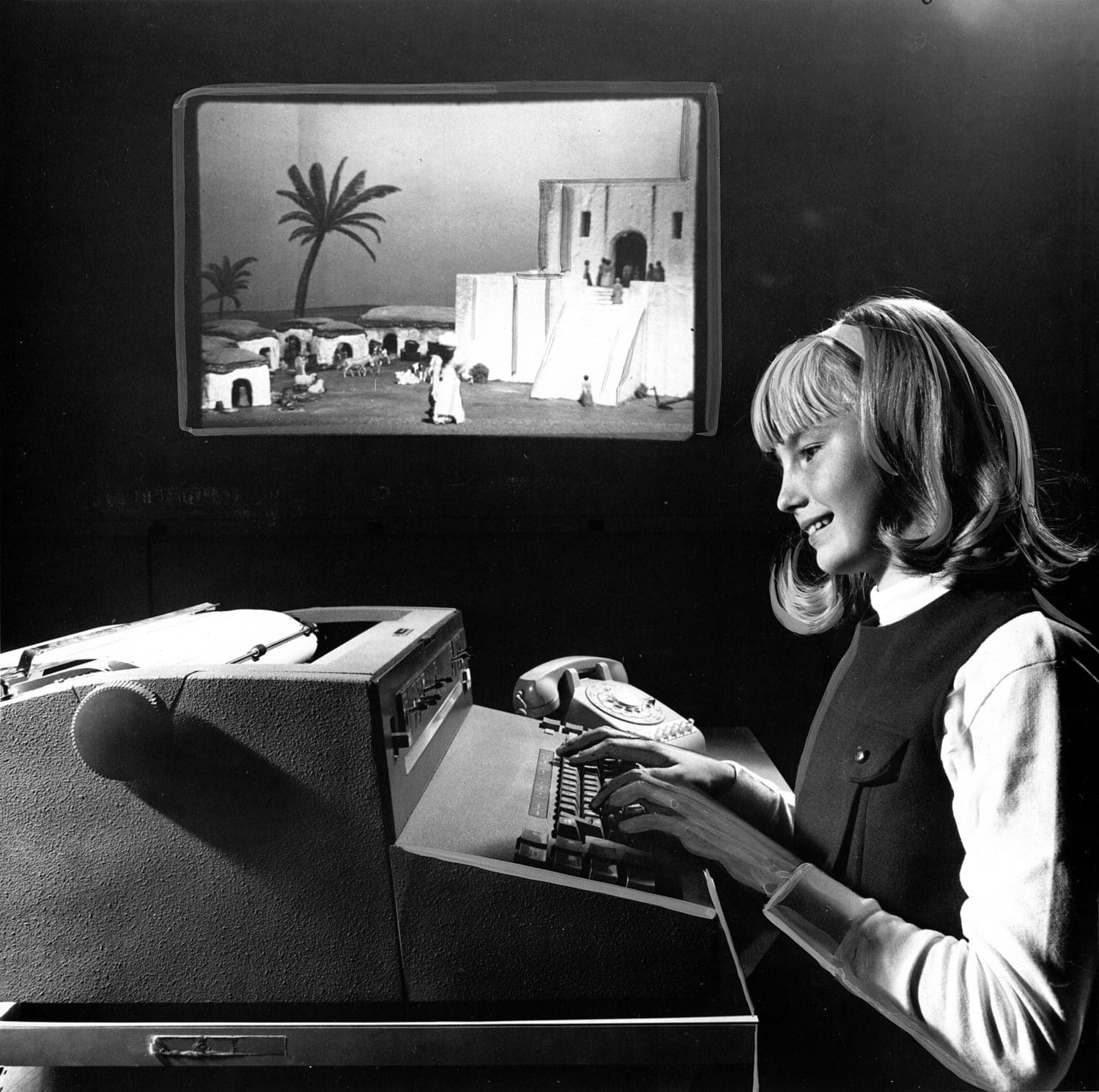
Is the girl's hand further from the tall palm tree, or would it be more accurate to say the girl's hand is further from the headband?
the tall palm tree

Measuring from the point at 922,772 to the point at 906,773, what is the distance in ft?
0.05

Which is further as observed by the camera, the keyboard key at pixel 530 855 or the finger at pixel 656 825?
the finger at pixel 656 825

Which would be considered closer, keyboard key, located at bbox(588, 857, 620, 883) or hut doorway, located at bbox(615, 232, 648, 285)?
keyboard key, located at bbox(588, 857, 620, 883)

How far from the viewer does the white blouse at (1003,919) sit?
72 centimetres

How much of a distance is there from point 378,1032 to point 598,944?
0.23 metres

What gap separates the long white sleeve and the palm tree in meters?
1.24

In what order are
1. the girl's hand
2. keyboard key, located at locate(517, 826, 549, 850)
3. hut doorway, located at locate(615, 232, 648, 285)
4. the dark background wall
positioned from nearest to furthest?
keyboard key, located at locate(517, 826, 549, 850)
the girl's hand
the dark background wall
hut doorway, located at locate(615, 232, 648, 285)

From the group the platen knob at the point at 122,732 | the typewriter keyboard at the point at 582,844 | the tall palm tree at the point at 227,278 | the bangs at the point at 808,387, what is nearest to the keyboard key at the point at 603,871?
the typewriter keyboard at the point at 582,844

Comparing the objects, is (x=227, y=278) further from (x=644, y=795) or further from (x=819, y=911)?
(x=819, y=911)

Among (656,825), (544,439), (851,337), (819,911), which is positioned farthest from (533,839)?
(544,439)

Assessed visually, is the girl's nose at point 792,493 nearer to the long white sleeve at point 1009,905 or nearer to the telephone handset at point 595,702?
the long white sleeve at point 1009,905

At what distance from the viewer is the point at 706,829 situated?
0.94 m

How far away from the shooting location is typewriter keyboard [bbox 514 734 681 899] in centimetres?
81

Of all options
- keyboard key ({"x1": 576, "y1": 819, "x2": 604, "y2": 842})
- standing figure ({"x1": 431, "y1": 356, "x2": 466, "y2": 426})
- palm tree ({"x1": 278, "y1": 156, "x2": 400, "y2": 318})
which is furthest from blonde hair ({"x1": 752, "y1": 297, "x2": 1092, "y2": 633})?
palm tree ({"x1": 278, "y1": 156, "x2": 400, "y2": 318})
